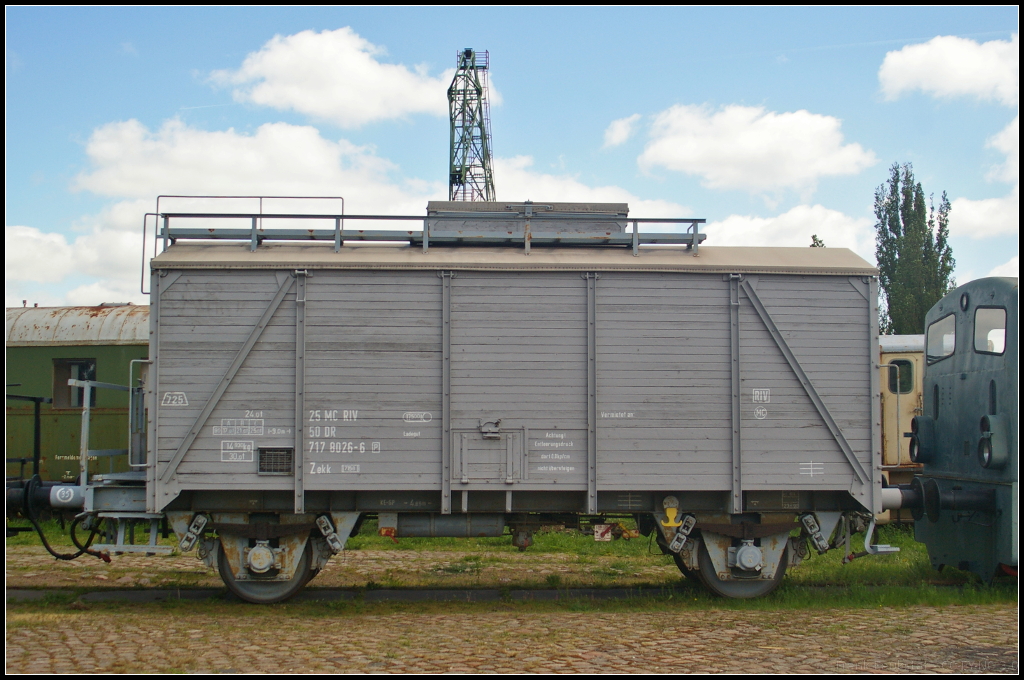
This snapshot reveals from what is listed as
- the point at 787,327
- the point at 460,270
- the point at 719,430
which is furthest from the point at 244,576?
the point at 787,327

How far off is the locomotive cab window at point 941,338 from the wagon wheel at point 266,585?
29.4 ft

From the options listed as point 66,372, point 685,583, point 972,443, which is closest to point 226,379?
point 685,583

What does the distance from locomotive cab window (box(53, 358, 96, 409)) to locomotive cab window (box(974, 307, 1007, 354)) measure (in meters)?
14.4

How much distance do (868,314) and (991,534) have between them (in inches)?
124

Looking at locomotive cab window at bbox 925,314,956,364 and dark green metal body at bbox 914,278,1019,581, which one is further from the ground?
locomotive cab window at bbox 925,314,956,364

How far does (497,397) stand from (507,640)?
103 inches

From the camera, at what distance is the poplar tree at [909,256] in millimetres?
29719

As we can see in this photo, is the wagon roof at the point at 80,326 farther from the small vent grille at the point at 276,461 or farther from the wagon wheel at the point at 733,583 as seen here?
the wagon wheel at the point at 733,583

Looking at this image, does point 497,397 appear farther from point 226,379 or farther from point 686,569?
point 686,569

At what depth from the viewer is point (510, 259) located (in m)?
8.77

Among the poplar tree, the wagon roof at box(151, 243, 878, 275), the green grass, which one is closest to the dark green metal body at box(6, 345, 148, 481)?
the green grass

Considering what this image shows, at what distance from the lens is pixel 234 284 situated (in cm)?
859

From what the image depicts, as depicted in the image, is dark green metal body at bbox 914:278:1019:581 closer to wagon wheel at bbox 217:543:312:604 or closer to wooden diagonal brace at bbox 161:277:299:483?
wagon wheel at bbox 217:543:312:604

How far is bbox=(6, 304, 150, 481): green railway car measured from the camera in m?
13.7
